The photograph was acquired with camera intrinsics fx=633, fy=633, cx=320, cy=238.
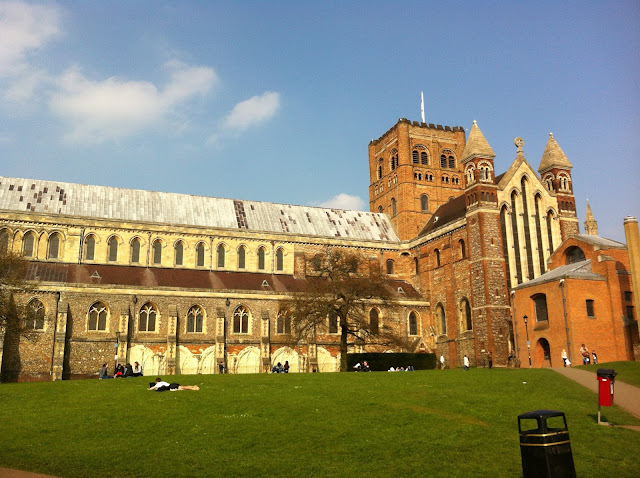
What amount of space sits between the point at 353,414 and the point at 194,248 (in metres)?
38.8

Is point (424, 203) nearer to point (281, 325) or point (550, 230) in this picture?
point (550, 230)

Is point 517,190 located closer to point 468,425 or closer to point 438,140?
point 438,140

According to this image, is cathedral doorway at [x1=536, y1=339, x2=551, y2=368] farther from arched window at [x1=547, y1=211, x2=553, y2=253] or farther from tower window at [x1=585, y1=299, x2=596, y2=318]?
arched window at [x1=547, y1=211, x2=553, y2=253]

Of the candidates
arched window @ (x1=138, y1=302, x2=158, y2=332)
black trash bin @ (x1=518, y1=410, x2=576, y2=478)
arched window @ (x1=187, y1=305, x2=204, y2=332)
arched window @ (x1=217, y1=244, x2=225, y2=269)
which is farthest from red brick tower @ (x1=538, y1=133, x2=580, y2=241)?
black trash bin @ (x1=518, y1=410, x2=576, y2=478)

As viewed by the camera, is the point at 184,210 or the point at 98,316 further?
the point at 184,210

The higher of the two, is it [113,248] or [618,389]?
[113,248]

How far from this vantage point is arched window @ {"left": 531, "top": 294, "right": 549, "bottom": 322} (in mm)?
46406

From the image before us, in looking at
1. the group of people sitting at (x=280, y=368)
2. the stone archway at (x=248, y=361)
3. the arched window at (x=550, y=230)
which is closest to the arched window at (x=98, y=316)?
the stone archway at (x=248, y=361)

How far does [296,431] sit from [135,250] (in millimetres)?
40337

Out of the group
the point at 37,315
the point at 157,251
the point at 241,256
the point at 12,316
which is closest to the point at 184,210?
the point at 157,251

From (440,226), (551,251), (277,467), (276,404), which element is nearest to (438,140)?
(440,226)

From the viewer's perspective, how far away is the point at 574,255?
5147cm

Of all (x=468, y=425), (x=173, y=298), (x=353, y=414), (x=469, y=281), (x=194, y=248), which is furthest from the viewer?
(x=194, y=248)

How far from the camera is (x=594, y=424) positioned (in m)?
19.7
